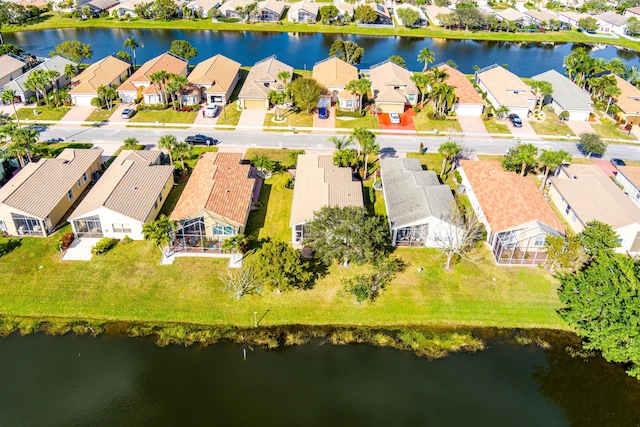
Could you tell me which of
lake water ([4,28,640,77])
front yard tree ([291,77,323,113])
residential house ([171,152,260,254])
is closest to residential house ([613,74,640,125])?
lake water ([4,28,640,77])

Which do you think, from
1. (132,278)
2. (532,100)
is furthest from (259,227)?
(532,100)

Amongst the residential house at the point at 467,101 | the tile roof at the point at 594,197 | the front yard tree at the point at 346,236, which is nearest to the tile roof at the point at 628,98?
the residential house at the point at 467,101

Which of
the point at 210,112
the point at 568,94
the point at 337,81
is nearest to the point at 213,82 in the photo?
the point at 210,112

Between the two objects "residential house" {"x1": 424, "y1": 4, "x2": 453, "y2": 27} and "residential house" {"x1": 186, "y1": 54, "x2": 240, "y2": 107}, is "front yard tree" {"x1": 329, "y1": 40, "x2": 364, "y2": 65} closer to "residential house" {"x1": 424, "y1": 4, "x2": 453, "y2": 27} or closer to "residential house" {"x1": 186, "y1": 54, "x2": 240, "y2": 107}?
"residential house" {"x1": 186, "y1": 54, "x2": 240, "y2": 107}

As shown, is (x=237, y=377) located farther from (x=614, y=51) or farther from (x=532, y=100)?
(x=614, y=51)

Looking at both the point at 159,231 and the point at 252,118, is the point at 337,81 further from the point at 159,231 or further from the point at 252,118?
the point at 159,231
